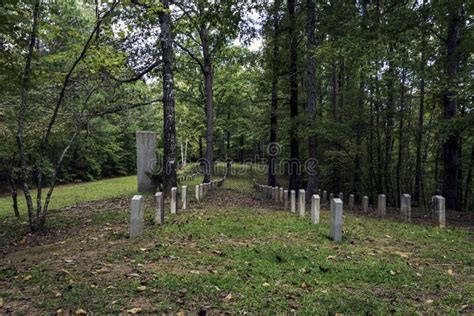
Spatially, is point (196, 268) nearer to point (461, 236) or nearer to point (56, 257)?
point (56, 257)

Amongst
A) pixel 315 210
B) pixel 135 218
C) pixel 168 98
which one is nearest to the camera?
pixel 135 218

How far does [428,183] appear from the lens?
74.4 ft

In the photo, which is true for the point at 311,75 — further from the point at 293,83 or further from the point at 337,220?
the point at 337,220

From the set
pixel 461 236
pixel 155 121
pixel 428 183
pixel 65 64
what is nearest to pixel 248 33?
→ pixel 65 64

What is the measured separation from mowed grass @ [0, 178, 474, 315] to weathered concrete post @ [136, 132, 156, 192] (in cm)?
951

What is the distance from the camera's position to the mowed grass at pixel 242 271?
11.8ft

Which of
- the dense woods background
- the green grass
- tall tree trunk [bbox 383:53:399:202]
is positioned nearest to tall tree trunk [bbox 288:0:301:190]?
the dense woods background

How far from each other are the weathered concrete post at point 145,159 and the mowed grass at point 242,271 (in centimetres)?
951

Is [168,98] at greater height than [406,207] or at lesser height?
greater

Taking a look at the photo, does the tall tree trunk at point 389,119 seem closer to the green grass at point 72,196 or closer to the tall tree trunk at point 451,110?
the tall tree trunk at point 451,110

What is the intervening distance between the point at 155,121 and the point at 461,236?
109ft

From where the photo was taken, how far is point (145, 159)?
55.9ft

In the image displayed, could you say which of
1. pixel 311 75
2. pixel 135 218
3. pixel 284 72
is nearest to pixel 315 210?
pixel 135 218

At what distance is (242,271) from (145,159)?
13479 mm
